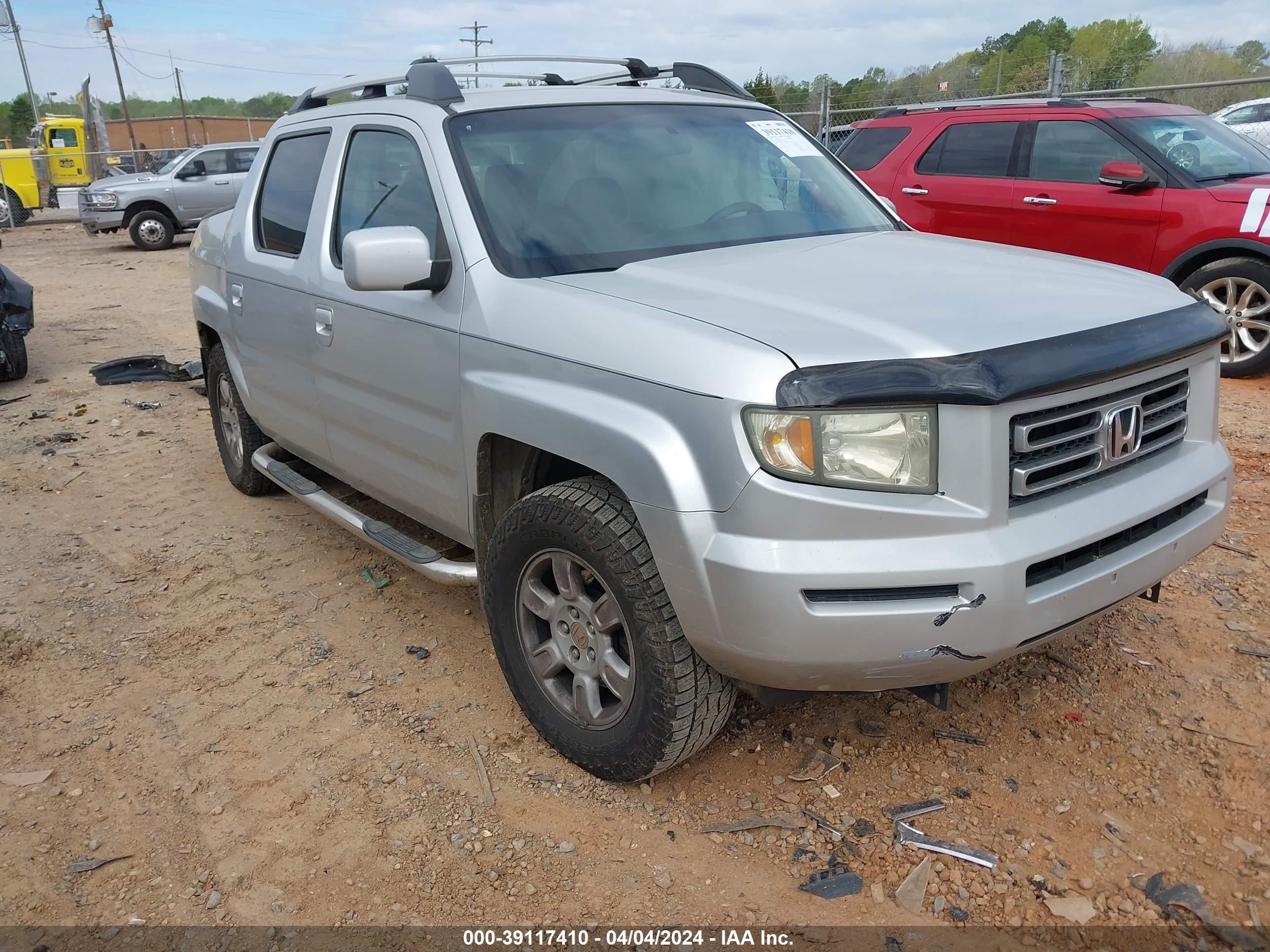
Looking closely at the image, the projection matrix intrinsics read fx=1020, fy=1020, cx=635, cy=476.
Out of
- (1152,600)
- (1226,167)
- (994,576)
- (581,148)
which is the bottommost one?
(1152,600)

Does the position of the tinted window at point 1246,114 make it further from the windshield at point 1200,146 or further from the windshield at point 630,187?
the windshield at point 630,187

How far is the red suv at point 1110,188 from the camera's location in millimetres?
6754

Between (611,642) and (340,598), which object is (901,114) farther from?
(611,642)

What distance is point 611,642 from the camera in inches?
108

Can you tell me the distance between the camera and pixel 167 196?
58.1 feet

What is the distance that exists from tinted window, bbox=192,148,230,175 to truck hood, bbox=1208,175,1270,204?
16.4 meters

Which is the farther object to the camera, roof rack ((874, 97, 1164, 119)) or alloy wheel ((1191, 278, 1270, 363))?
roof rack ((874, 97, 1164, 119))

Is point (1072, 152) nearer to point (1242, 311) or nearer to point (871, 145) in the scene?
point (1242, 311)

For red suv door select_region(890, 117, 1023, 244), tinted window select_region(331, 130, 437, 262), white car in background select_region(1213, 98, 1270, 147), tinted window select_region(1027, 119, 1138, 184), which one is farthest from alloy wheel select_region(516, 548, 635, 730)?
white car in background select_region(1213, 98, 1270, 147)

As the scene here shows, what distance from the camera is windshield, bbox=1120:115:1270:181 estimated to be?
7004mm

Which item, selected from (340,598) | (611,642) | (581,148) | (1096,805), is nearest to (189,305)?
(340,598)

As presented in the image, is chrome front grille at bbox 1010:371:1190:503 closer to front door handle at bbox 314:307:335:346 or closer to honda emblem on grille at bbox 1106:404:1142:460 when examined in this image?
honda emblem on grille at bbox 1106:404:1142:460

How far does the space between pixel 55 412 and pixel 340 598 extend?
446cm

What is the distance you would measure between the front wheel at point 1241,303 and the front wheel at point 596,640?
563 cm
